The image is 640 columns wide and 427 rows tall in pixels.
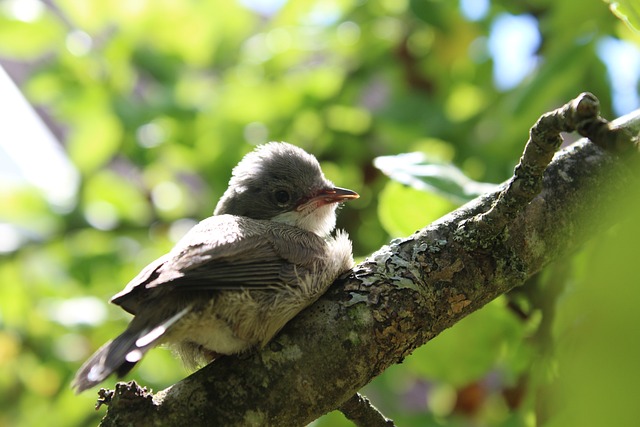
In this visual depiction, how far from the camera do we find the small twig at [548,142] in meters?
1.52

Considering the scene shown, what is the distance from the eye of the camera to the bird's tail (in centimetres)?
164

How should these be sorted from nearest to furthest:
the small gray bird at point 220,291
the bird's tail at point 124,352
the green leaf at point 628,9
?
the green leaf at point 628,9 → the bird's tail at point 124,352 → the small gray bird at point 220,291

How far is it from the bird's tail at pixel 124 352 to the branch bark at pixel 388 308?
0.21 ft

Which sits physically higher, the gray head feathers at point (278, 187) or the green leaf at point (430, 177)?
the gray head feathers at point (278, 187)

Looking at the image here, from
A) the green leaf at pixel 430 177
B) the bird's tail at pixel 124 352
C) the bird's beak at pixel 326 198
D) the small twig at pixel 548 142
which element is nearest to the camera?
the small twig at pixel 548 142

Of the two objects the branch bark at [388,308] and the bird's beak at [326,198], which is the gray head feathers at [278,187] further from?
the branch bark at [388,308]

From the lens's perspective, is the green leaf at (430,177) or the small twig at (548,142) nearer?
the small twig at (548,142)

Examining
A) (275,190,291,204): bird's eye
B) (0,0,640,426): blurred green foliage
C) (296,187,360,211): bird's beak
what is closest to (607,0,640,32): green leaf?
(0,0,640,426): blurred green foliage

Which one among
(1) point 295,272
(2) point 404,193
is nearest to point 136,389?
(1) point 295,272

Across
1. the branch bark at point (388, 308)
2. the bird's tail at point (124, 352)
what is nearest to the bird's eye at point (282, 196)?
the branch bark at point (388, 308)

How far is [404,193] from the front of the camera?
250 cm

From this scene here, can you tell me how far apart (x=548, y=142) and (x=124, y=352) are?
1.17 meters

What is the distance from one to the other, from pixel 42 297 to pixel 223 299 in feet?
9.05

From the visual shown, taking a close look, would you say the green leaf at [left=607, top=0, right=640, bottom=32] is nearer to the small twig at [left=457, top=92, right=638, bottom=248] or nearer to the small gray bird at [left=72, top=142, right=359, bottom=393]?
the small twig at [left=457, top=92, right=638, bottom=248]
